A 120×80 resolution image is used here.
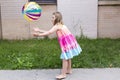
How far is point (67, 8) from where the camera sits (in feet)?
35.0

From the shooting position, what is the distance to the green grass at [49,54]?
8.13m

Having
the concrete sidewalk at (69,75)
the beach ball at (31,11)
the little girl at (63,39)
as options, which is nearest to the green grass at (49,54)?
the concrete sidewalk at (69,75)

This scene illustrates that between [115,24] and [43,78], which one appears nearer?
[43,78]

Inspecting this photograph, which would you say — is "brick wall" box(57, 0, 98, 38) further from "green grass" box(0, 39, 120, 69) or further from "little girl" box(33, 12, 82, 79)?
"little girl" box(33, 12, 82, 79)

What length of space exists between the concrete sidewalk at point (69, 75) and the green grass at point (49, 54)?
10.4 inches

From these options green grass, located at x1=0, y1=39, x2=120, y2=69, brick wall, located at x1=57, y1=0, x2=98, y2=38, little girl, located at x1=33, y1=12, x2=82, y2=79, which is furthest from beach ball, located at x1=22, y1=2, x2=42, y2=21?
brick wall, located at x1=57, y1=0, x2=98, y2=38

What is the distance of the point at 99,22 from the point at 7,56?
3.30m

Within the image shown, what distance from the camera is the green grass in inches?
320

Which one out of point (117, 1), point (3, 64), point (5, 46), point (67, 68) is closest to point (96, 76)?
point (67, 68)

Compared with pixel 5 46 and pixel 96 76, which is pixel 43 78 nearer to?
pixel 96 76

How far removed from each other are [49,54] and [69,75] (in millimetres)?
1424

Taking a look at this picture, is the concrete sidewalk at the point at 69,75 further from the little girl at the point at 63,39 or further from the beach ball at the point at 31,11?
the beach ball at the point at 31,11

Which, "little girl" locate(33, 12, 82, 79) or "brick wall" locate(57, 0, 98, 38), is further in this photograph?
"brick wall" locate(57, 0, 98, 38)

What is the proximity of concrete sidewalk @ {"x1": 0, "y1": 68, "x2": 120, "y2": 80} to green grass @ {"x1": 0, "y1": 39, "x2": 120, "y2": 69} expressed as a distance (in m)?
0.26
